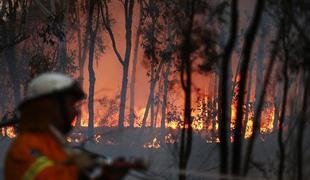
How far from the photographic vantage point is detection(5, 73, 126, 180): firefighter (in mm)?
2502

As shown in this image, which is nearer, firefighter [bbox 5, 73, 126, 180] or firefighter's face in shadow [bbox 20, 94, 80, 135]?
firefighter [bbox 5, 73, 126, 180]

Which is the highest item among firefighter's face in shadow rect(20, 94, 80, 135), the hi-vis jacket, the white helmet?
the white helmet

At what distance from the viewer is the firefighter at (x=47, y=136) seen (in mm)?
2502

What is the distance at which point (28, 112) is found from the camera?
274cm

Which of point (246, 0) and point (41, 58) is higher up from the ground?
point (246, 0)

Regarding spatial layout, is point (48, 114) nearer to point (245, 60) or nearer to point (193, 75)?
point (245, 60)

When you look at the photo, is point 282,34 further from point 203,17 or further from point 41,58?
point 41,58

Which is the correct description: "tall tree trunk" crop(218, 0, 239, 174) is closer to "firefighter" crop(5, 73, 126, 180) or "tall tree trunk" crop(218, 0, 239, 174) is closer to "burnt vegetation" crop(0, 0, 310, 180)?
"burnt vegetation" crop(0, 0, 310, 180)

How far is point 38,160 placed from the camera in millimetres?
2539

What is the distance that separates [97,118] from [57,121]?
46.0 m

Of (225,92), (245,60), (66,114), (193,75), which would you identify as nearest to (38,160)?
(66,114)

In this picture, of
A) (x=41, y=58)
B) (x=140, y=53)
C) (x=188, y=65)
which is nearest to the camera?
(x=188, y=65)

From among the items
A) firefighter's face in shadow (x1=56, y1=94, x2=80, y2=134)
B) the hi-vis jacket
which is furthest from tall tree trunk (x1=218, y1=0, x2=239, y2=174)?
the hi-vis jacket

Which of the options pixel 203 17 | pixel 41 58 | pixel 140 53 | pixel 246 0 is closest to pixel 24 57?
pixel 140 53
